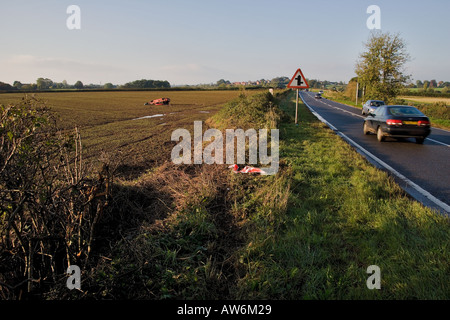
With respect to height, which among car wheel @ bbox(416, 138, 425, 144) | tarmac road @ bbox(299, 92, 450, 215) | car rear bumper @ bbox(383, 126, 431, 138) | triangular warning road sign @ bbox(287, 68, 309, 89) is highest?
triangular warning road sign @ bbox(287, 68, 309, 89)

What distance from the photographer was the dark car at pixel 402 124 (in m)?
10.5

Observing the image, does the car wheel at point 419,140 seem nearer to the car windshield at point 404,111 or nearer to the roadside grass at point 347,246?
the car windshield at point 404,111

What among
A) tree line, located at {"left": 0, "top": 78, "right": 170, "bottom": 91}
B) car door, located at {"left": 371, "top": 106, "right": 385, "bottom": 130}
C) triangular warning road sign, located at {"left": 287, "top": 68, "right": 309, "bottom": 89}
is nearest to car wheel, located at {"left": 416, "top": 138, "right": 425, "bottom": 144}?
car door, located at {"left": 371, "top": 106, "right": 385, "bottom": 130}

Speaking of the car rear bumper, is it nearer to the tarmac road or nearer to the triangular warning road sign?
the tarmac road

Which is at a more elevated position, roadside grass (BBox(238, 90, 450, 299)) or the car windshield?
the car windshield

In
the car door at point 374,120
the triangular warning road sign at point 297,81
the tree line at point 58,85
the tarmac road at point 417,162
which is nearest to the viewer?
the tarmac road at point 417,162

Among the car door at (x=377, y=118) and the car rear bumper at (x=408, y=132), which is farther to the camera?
the car door at (x=377, y=118)

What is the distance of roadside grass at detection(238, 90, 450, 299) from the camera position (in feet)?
9.55

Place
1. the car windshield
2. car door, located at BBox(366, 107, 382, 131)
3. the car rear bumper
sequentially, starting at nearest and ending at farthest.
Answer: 1. the car rear bumper
2. the car windshield
3. car door, located at BBox(366, 107, 382, 131)

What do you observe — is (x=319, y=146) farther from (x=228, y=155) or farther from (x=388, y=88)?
(x=388, y=88)

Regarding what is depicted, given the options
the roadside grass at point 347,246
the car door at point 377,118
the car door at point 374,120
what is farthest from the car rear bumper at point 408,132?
the roadside grass at point 347,246

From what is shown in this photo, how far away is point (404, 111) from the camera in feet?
36.6
